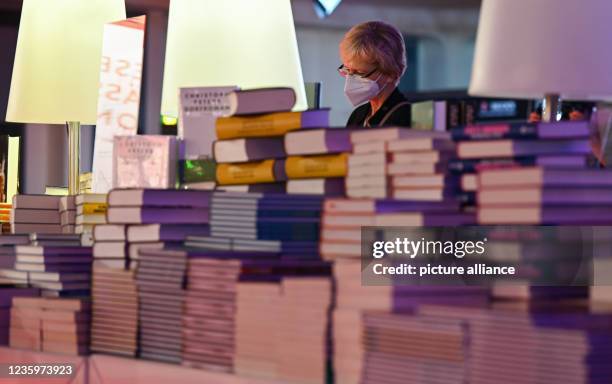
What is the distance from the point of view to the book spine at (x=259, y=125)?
83.8 inches

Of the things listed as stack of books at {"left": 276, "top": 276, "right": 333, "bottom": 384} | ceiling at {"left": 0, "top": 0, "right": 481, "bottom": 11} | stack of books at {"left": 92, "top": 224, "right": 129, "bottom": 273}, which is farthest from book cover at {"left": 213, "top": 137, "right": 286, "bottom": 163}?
ceiling at {"left": 0, "top": 0, "right": 481, "bottom": 11}

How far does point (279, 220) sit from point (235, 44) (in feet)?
4.86

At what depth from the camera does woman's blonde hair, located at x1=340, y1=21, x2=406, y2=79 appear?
12.9 ft

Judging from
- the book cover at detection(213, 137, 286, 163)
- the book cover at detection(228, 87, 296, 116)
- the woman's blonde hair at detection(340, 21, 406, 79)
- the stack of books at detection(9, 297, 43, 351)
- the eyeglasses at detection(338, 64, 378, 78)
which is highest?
the woman's blonde hair at detection(340, 21, 406, 79)

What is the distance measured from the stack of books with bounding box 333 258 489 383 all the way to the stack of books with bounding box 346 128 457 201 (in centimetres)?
20

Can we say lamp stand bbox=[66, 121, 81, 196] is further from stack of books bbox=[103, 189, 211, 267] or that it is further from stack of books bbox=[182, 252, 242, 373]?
stack of books bbox=[182, 252, 242, 373]

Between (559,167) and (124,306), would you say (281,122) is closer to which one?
(124,306)

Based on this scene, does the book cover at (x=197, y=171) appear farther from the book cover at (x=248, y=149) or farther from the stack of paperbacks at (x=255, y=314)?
the stack of paperbacks at (x=255, y=314)

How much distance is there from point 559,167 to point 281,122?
2.16ft

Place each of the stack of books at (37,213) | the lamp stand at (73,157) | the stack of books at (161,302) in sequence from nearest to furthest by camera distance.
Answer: the stack of books at (161,302)
the stack of books at (37,213)
the lamp stand at (73,157)

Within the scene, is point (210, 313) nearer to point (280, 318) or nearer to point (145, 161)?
point (280, 318)

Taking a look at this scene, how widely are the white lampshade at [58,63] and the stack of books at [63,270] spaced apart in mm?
1582

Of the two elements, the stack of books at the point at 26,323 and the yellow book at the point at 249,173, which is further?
the stack of books at the point at 26,323

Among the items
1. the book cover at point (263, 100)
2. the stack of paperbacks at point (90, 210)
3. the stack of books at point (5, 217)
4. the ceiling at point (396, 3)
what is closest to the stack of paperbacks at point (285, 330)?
the book cover at point (263, 100)
